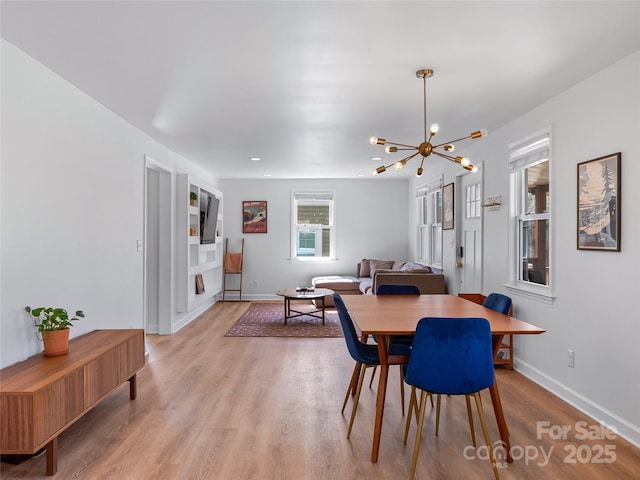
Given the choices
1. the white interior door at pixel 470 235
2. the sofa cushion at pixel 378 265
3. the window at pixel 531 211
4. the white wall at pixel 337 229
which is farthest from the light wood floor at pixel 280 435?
the white wall at pixel 337 229

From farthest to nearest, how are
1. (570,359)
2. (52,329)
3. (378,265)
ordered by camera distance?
(378,265) → (570,359) → (52,329)

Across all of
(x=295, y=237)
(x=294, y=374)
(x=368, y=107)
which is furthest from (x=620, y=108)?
(x=295, y=237)

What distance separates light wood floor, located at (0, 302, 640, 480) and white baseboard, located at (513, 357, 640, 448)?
0.06m

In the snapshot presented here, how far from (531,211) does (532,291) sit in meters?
0.76

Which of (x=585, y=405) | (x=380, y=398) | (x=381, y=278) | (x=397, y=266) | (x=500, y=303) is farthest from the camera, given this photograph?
(x=397, y=266)

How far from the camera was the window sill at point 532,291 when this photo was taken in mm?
3508

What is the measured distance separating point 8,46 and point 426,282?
5012 mm

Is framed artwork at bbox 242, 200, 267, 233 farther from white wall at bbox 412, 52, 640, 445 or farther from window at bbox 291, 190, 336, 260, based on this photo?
white wall at bbox 412, 52, 640, 445

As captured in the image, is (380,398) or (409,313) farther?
(409,313)

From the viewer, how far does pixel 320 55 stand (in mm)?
2582

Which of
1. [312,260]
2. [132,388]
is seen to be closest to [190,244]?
[132,388]

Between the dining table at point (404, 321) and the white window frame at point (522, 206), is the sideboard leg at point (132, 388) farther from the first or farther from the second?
the white window frame at point (522, 206)

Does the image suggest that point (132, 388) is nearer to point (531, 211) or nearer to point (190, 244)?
point (190, 244)

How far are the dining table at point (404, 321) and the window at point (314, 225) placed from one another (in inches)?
194
